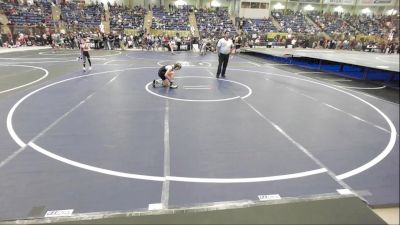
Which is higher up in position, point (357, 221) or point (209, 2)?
point (209, 2)

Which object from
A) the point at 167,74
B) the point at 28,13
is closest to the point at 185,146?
the point at 167,74

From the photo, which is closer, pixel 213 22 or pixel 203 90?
pixel 203 90

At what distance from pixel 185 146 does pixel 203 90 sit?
404 cm

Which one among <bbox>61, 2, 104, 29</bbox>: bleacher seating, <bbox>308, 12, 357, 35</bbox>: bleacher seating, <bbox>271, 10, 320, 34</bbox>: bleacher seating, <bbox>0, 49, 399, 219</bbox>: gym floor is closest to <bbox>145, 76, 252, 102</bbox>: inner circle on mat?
<bbox>0, 49, 399, 219</bbox>: gym floor

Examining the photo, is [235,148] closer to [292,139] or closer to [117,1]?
[292,139]

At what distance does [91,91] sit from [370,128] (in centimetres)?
676

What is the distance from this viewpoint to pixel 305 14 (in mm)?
37375

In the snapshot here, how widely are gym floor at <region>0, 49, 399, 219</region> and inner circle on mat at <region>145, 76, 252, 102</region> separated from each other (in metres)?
0.06

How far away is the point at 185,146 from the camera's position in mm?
4309

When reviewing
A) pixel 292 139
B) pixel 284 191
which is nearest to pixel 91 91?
pixel 292 139

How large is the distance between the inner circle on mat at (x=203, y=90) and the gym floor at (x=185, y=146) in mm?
55

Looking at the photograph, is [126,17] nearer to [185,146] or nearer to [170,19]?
[170,19]

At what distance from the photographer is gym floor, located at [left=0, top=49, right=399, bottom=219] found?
3.02 m

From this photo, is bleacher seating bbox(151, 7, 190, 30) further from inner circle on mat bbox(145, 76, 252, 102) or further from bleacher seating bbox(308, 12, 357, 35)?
inner circle on mat bbox(145, 76, 252, 102)
